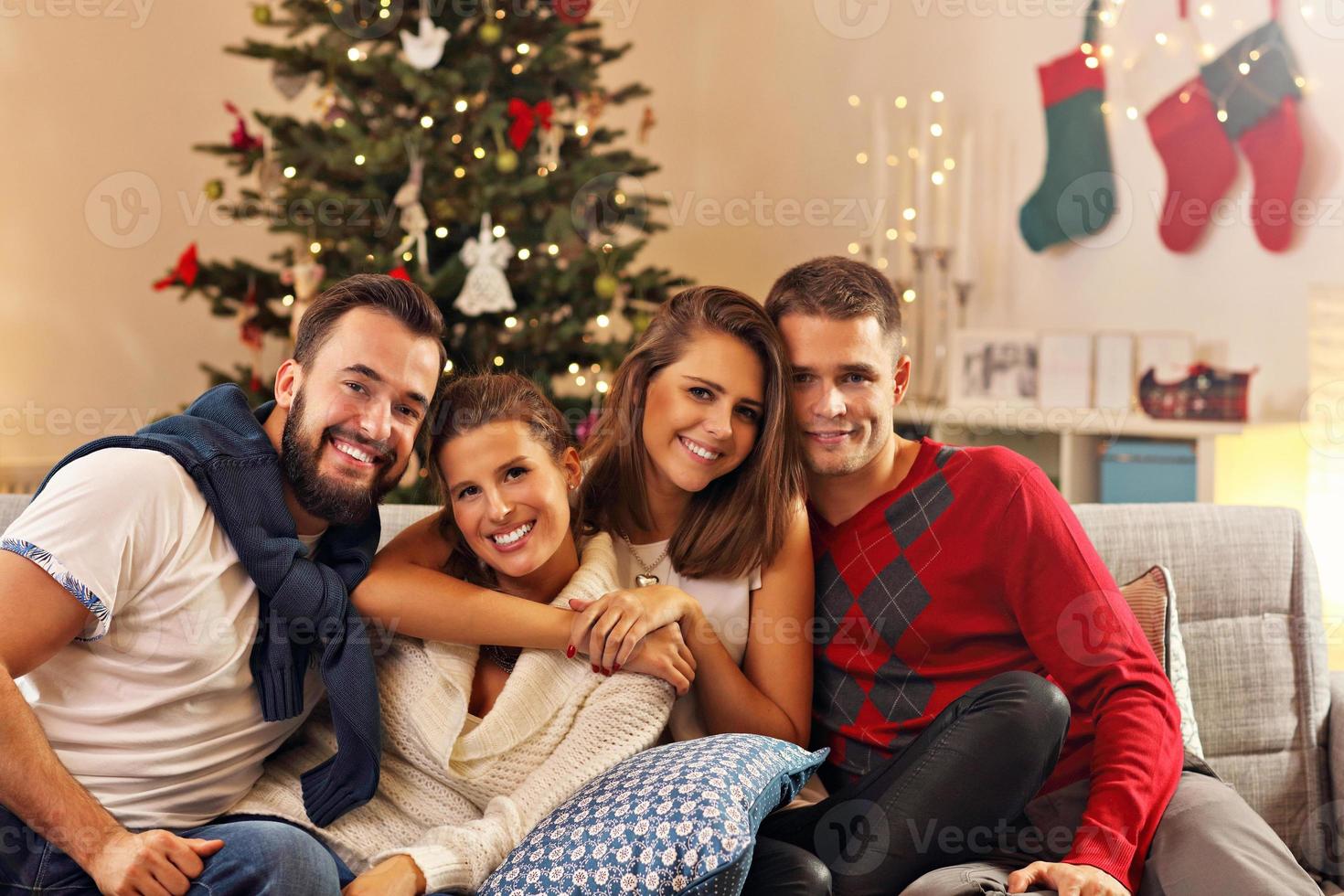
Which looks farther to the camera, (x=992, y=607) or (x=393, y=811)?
(x=992, y=607)

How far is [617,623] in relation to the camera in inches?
57.6

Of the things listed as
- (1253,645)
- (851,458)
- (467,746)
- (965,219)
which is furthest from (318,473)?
(965,219)

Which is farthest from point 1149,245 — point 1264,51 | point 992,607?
point 992,607

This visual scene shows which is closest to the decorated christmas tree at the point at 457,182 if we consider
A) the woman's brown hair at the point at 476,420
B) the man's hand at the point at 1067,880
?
the woman's brown hair at the point at 476,420

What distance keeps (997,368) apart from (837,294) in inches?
83.5

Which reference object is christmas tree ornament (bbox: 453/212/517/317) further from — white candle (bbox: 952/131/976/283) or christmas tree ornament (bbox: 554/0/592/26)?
white candle (bbox: 952/131/976/283)

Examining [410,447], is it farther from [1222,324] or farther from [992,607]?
[1222,324]

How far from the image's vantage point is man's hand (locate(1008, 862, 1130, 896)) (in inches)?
51.6

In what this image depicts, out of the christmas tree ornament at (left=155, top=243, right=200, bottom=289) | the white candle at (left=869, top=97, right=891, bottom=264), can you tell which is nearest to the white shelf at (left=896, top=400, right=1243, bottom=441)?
the white candle at (left=869, top=97, right=891, bottom=264)

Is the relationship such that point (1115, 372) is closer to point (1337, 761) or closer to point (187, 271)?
point (1337, 761)

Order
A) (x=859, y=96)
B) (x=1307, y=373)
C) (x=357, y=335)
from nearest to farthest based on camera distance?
1. (x=357, y=335)
2. (x=1307, y=373)
3. (x=859, y=96)

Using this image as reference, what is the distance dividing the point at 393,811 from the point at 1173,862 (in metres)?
0.97

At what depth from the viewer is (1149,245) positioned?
358 cm

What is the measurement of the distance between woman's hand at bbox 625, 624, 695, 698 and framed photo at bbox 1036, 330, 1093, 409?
2.30 m
